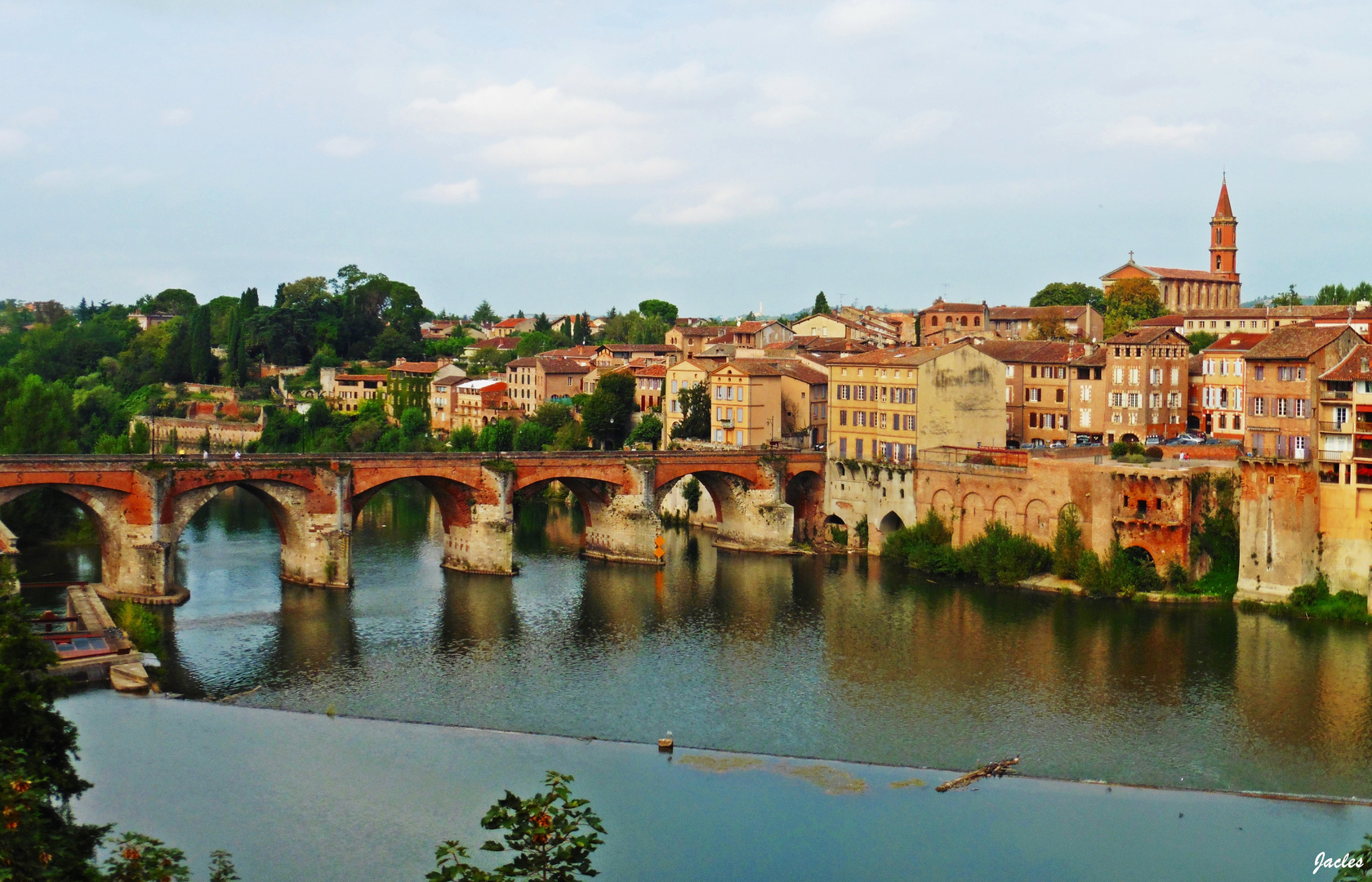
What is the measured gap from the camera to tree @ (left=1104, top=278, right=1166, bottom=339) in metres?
93.3

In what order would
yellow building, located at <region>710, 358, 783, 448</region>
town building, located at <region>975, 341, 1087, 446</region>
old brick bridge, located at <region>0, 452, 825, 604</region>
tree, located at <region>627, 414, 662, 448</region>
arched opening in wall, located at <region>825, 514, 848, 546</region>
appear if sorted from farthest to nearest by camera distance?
tree, located at <region>627, 414, 662, 448</region> → yellow building, located at <region>710, 358, 783, 448</region> → town building, located at <region>975, 341, 1087, 446</region> → arched opening in wall, located at <region>825, 514, 848, 546</region> → old brick bridge, located at <region>0, 452, 825, 604</region>

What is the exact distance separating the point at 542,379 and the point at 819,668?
56.7 meters

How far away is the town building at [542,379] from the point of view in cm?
9800

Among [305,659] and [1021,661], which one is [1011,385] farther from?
[305,659]

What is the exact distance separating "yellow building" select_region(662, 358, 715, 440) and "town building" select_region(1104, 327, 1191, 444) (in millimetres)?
21747

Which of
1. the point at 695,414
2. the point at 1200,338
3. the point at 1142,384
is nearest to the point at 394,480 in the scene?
the point at 695,414

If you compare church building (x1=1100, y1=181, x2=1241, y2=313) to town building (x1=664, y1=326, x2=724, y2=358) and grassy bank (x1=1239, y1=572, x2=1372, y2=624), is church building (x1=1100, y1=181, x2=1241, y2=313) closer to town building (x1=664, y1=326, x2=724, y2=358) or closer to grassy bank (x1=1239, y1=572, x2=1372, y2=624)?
town building (x1=664, y1=326, x2=724, y2=358)

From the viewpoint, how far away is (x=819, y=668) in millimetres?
44375

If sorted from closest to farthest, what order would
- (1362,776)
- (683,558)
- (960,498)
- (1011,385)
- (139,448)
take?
(1362,776), (960,498), (683,558), (1011,385), (139,448)

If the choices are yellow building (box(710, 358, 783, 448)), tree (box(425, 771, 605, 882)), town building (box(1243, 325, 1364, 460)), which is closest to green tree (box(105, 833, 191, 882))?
tree (box(425, 771, 605, 882))

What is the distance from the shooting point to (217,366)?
401 ft

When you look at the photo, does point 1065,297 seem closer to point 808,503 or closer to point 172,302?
point 808,503

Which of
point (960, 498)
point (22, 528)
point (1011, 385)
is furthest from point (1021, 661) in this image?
point (22, 528)

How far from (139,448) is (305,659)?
41862mm
